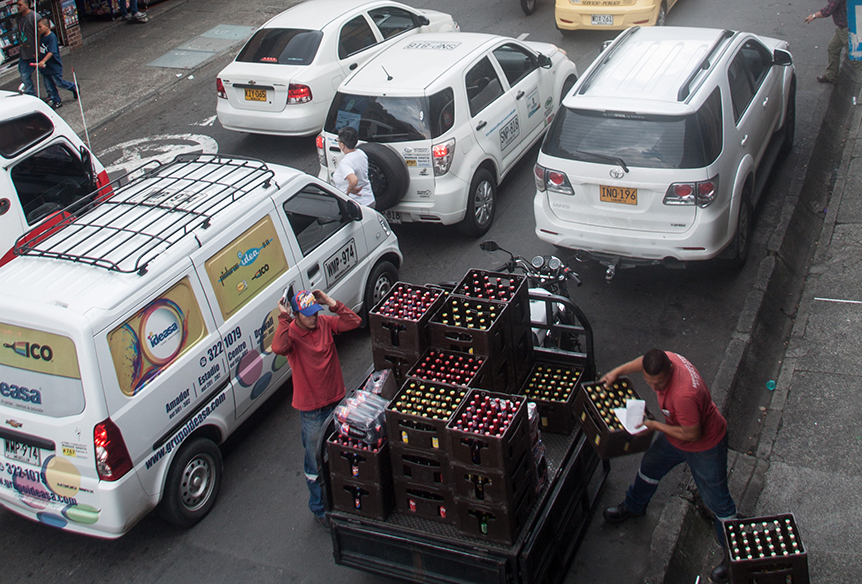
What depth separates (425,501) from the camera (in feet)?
15.6

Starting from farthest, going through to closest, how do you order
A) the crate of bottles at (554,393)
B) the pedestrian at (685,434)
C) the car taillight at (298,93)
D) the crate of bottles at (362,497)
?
the car taillight at (298,93)
the crate of bottles at (554,393)
the crate of bottles at (362,497)
the pedestrian at (685,434)

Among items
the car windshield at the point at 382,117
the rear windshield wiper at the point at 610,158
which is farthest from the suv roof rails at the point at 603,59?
the car windshield at the point at 382,117

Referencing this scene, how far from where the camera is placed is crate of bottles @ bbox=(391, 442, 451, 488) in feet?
15.1

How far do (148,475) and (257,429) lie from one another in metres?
1.45

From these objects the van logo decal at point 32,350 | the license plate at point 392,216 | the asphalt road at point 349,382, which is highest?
the van logo decal at point 32,350

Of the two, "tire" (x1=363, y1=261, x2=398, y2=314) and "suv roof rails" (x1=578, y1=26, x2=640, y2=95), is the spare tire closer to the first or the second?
"tire" (x1=363, y1=261, x2=398, y2=314)

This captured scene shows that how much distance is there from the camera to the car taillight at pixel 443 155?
832 cm

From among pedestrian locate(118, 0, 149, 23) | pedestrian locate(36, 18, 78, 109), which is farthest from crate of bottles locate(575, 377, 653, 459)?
pedestrian locate(118, 0, 149, 23)

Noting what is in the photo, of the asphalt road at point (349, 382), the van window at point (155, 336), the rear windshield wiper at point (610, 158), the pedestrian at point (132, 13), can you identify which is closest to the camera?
the van window at point (155, 336)

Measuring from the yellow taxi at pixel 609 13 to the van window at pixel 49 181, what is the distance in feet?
27.7

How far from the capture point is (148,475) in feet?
17.8

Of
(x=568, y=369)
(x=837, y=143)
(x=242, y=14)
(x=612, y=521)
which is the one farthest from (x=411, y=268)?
(x=242, y=14)

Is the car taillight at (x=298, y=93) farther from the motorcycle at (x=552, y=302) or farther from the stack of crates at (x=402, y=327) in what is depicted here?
the stack of crates at (x=402, y=327)

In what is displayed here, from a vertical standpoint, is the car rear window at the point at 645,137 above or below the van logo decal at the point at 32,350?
above
